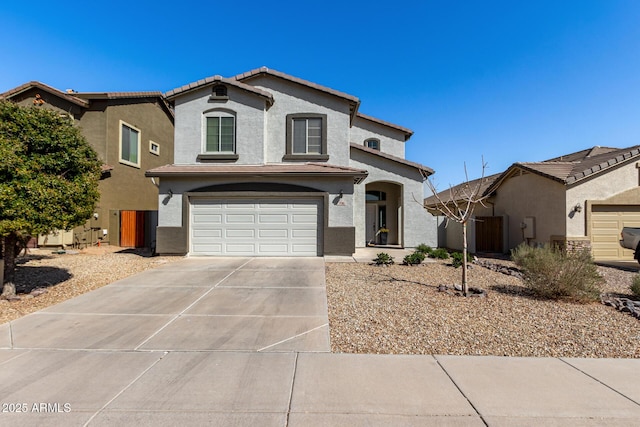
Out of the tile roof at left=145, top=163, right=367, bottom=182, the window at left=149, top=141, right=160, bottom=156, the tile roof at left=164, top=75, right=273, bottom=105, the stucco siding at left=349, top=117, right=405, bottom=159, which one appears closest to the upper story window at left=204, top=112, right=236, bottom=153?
the tile roof at left=145, top=163, right=367, bottom=182

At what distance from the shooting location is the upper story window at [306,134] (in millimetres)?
13883

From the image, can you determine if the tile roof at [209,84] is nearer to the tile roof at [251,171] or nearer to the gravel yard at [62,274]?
the tile roof at [251,171]

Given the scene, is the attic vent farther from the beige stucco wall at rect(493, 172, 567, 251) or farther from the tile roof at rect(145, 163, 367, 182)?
the beige stucco wall at rect(493, 172, 567, 251)

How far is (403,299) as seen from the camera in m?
6.66

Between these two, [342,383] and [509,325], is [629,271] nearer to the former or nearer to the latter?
[509,325]

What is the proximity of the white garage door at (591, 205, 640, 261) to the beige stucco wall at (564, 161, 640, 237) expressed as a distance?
523 mm

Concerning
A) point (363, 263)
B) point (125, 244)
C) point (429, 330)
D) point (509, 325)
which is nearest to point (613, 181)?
point (363, 263)

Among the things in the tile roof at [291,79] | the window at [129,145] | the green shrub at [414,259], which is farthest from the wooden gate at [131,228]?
the green shrub at [414,259]

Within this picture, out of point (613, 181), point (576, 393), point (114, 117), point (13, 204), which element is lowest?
point (576, 393)

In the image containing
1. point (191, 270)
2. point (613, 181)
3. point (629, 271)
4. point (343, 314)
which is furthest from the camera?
point (613, 181)

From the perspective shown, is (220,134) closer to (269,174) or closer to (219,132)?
(219,132)

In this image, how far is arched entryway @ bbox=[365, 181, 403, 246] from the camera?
1714 centimetres

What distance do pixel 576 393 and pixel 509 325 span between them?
6.30 ft

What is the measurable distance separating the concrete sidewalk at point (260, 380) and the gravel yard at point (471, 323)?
12.1 inches
